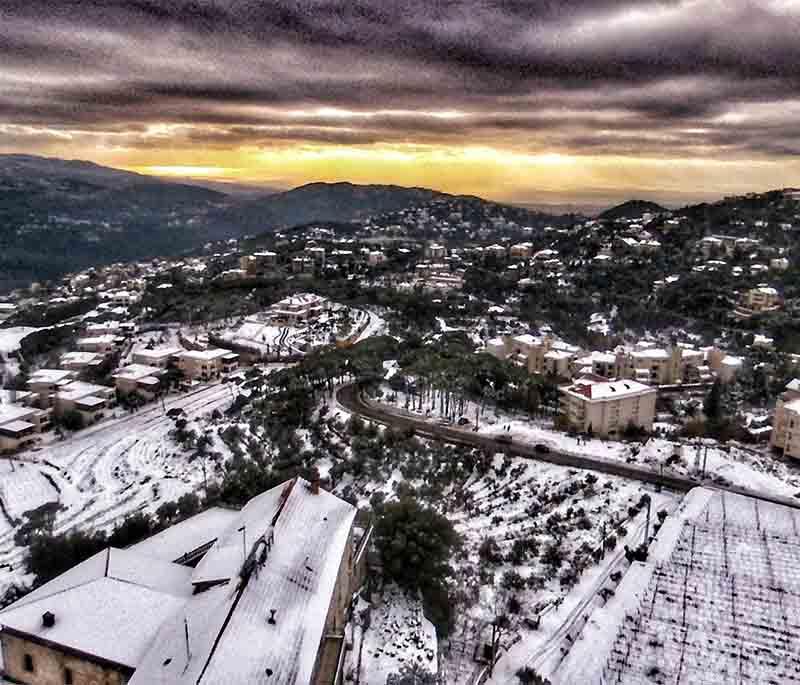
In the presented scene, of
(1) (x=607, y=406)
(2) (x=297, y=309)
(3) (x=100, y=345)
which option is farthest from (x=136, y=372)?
(1) (x=607, y=406)

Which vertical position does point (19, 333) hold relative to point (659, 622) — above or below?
below

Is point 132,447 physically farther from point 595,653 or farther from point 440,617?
point 595,653

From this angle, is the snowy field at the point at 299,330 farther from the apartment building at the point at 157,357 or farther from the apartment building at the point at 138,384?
the apartment building at the point at 138,384

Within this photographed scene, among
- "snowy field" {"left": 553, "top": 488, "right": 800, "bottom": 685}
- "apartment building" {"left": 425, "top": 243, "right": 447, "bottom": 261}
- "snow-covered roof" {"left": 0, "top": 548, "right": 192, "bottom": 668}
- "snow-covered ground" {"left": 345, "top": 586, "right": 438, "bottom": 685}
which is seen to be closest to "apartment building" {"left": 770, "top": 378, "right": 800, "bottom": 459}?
"snowy field" {"left": 553, "top": 488, "right": 800, "bottom": 685}

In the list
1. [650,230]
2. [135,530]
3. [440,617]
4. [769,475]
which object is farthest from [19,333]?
[650,230]

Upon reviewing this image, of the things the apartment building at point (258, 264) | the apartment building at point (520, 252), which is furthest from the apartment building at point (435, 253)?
the apartment building at point (258, 264)

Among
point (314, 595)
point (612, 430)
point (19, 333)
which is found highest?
point (314, 595)

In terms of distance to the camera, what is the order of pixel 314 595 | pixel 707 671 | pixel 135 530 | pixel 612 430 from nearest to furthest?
pixel 314 595
pixel 707 671
pixel 135 530
pixel 612 430
